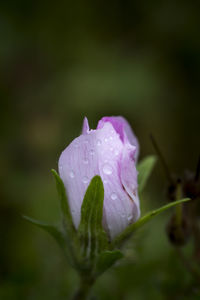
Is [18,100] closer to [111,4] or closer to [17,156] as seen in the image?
[17,156]

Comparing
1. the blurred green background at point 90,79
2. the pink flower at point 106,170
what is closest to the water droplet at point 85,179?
the pink flower at point 106,170

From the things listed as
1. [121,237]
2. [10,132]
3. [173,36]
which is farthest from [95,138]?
[173,36]

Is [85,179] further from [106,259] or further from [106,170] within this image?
[106,259]

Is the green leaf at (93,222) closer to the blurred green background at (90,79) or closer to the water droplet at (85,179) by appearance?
the water droplet at (85,179)

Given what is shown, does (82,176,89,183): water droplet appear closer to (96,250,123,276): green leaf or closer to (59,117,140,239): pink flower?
(59,117,140,239): pink flower

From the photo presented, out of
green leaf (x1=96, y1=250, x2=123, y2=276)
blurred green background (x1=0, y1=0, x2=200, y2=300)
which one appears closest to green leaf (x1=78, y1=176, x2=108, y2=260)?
green leaf (x1=96, y1=250, x2=123, y2=276)

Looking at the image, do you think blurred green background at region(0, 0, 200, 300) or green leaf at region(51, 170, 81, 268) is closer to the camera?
green leaf at region(51, 170, 81, 268)
